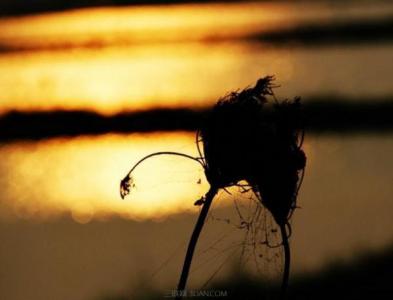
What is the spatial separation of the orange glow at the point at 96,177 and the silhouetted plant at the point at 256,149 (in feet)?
8.87

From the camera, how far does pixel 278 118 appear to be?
348 centimetres

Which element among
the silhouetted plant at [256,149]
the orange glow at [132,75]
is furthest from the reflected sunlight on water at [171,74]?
the silhouetted plant at [256,149]

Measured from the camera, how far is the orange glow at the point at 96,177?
702cm

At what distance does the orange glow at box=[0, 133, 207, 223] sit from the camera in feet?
23.0

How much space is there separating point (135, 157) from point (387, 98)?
2.33 m

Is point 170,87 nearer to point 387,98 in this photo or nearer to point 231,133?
point 387,98

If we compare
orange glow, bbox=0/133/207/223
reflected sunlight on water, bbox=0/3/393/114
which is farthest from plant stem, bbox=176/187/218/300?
reflected sunlight on water, bbox=0/3/393/114

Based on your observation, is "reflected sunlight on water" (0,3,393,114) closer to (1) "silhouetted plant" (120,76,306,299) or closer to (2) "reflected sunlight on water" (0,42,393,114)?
(2) "reflected sunlight on water" (0,42,393,114)

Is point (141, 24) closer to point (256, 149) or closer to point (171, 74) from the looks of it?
point (171, 74)

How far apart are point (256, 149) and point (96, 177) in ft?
14.0

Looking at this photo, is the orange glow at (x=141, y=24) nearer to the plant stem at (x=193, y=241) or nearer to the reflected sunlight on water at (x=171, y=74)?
the reflected sunlight on water at (x=171, y=74)

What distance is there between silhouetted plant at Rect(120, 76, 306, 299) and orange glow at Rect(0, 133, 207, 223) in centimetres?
270

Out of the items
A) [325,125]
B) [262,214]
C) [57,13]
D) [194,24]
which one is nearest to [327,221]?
[325,125]

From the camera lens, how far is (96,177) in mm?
7621
